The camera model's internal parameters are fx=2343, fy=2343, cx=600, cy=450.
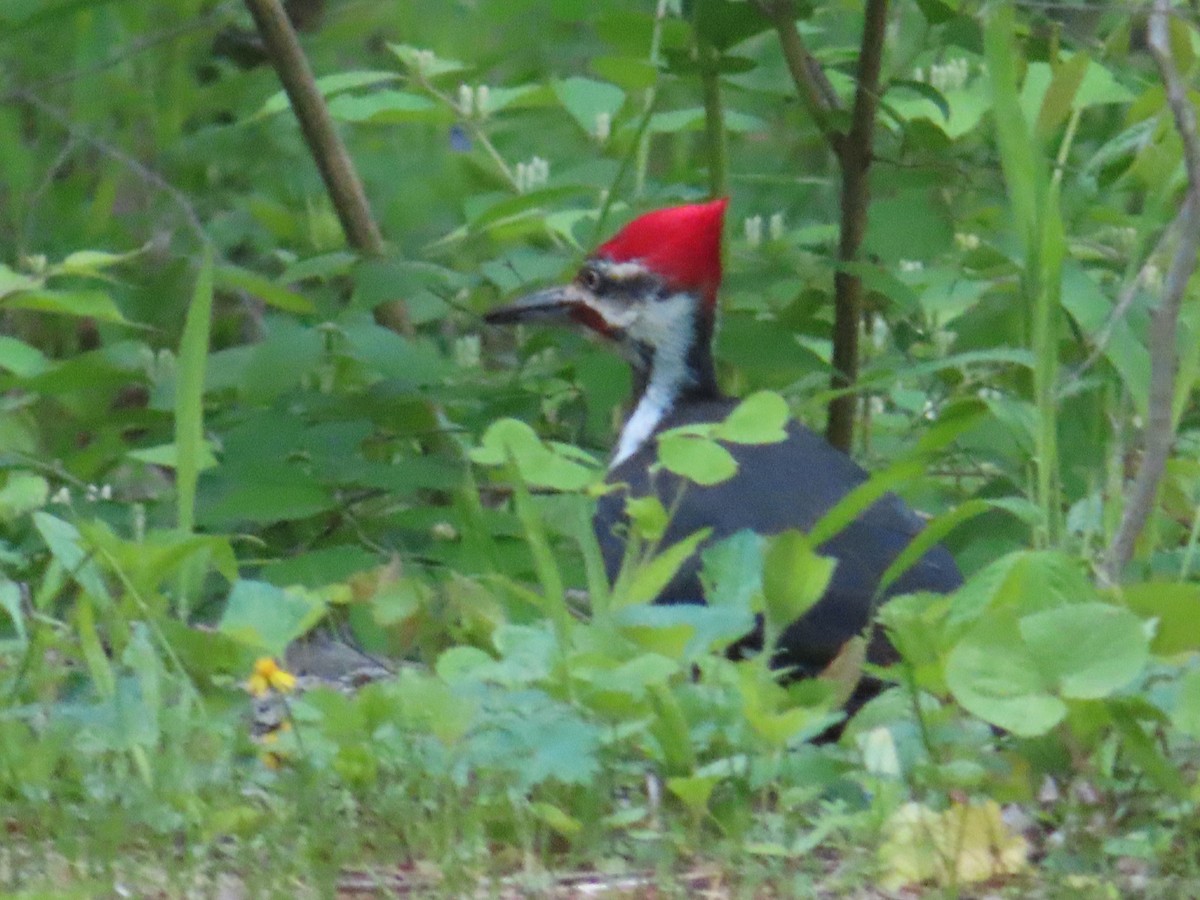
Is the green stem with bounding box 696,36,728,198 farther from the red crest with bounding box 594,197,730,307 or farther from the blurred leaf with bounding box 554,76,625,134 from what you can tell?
the blurred leaf with bounding box 554,76,625,134

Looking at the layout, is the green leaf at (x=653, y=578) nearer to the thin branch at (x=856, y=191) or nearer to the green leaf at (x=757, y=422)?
the green leaf at (x=757, y=422)

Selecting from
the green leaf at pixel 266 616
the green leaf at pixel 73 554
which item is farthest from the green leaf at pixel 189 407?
the green leaf at pixel 266 616

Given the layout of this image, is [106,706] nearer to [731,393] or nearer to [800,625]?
[800,625]

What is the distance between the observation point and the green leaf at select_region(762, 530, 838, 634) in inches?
109

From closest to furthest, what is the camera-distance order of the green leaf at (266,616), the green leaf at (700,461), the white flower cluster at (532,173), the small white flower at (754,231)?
the green leaf at (266,616) → the green leaf at (700,461) → the white flower cluster at (532,173) → the small white flower at (754,231)

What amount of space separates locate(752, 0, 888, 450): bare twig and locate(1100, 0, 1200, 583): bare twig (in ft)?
3.24

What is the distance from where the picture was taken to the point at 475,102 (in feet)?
13.8

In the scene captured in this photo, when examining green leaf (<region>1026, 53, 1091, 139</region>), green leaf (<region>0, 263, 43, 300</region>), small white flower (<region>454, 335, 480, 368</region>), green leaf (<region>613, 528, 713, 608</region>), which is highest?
green leaf (<region>1026, 53, 1091, 139</region>)

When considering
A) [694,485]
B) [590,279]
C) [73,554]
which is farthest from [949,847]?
A: [590,279]

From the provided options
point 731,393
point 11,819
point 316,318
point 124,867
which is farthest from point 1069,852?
point 731,393

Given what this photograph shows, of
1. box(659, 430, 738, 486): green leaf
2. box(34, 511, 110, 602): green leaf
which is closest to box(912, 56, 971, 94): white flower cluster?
box(659, 430, 738, 486): green leaf

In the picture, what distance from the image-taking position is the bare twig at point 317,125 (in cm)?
449

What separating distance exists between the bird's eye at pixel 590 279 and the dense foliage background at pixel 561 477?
0.07 meters

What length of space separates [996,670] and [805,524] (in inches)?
53.4
